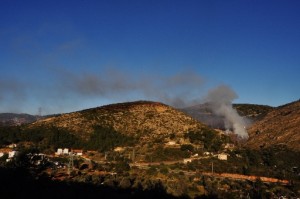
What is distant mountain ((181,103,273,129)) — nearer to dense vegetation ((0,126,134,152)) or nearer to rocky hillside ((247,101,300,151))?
rocky hillside ((247,101,300,151))

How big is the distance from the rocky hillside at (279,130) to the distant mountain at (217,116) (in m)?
11.6

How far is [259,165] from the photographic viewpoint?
69.4 metres

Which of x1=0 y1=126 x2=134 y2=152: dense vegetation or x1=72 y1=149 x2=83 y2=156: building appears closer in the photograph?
x1=72 y1=149 x2=83 y2=156: building

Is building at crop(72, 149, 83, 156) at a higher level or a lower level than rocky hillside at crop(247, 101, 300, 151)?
lower

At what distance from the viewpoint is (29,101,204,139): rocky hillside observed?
294 ft

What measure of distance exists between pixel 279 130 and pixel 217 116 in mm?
32128

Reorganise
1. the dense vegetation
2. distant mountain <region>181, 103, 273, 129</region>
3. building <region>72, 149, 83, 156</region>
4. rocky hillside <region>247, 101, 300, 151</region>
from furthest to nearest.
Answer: distant mountain <region>181, 103, 273, 129</region> → rocky hillside <region>247, 101, 300, 151</region> → the dense vegetation → building <region>72, 149, 83, 156</region>

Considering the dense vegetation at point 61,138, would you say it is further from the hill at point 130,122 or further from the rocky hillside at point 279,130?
the rocky hillside at point 279,130

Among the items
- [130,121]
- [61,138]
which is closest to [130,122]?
[130,121]

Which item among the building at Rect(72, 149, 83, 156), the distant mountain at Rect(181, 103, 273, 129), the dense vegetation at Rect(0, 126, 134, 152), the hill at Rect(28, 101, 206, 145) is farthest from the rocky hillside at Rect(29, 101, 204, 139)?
the distant mountain at Rect(181, 103, 273, 129)

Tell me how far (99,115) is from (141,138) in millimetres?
16183

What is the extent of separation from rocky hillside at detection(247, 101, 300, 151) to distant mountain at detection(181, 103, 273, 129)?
11570mm

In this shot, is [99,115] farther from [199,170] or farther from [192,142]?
[199,170]

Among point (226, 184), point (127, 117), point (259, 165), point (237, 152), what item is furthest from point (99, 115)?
point (226, 184)
